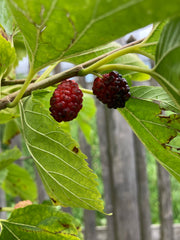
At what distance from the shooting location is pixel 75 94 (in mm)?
454

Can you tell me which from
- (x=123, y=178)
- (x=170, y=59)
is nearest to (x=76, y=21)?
(x=170, y=59)

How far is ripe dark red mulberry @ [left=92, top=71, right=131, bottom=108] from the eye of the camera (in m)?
0.44

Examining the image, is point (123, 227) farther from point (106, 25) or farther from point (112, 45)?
point (106, 25)

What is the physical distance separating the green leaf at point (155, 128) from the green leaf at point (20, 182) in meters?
0.75

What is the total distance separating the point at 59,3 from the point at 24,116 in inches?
9.5

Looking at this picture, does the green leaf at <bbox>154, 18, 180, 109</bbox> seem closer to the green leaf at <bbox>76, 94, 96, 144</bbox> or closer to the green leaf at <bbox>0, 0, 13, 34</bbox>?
the green leaf at <bbox>0, 0, 13, 34</bbox>

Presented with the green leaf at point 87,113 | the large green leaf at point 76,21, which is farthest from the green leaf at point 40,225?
the green leaf at point 87,113

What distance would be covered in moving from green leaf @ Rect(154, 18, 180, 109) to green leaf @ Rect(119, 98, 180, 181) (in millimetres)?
119

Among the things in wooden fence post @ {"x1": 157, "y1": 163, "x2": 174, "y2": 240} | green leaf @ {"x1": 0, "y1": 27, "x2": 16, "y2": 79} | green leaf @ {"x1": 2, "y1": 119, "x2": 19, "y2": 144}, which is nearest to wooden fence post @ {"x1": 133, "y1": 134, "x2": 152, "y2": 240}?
wooden fence post @ {"x1": 157, "y1": 163, "x2": 174, "y2": 240}

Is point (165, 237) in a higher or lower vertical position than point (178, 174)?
lower

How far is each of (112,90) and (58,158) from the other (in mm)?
123

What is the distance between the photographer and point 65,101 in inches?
17.3

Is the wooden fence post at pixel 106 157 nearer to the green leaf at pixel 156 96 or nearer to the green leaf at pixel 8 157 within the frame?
the green leaf at pixel 8 157

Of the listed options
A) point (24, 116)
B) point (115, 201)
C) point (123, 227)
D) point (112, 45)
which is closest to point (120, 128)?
point (115, 201)
